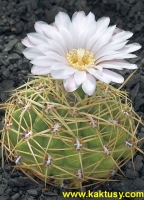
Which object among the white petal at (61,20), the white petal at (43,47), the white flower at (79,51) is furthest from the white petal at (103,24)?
the white petal at (43,47)

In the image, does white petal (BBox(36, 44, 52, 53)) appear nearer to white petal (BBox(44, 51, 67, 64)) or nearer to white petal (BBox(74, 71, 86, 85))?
white petal (BBox(44, 51, 67, 64))

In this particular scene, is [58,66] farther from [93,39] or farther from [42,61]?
[93,39]

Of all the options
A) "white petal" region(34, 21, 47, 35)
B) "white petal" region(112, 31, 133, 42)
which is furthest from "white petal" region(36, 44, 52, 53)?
"white petal" region(112, 31, 133, 42)

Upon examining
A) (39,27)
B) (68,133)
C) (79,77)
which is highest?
(39,27)

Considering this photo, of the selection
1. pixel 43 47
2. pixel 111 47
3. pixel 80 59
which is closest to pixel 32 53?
pixel 43 47

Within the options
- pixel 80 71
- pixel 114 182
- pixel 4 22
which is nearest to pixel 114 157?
pixel 114 182

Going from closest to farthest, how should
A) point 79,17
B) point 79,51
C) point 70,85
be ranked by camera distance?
1. point 70,85
2. point 79,51
3. point 79,17

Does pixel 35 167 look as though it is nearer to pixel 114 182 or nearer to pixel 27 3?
pixel 114 182
